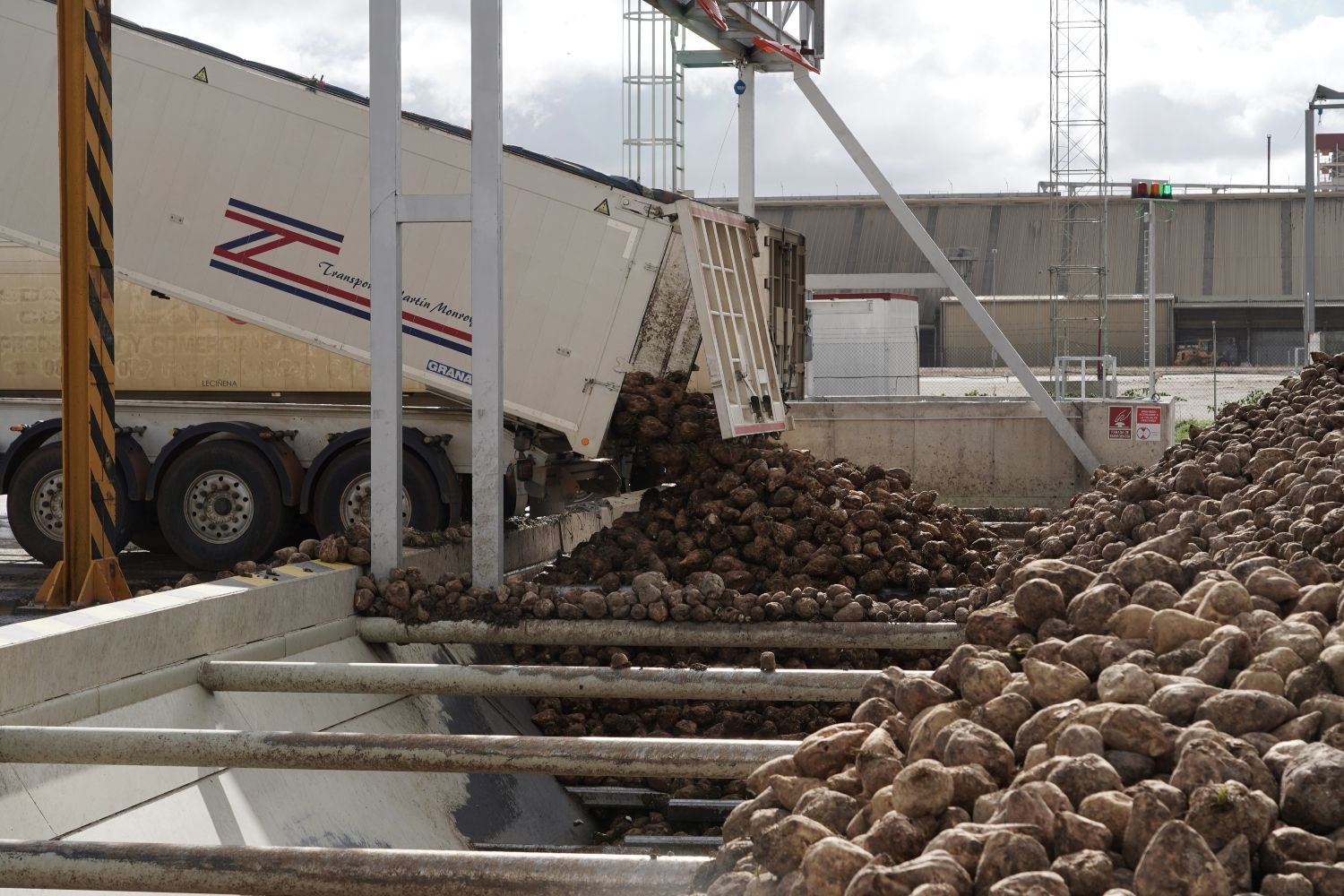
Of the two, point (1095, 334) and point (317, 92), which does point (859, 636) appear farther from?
point (1095, 334)

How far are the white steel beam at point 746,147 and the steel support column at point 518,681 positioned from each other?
418 inches

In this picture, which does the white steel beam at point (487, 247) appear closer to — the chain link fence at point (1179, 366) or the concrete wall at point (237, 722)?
the concrete wall at point (237, 722)

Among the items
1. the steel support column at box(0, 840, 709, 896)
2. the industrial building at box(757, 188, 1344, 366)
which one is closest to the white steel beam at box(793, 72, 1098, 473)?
the steel support column at box(0, 840, 709, 896)

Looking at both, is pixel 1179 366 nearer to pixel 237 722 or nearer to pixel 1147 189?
pixel 1147 189

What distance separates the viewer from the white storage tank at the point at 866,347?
25.3 meters

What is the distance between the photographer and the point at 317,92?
10914mm

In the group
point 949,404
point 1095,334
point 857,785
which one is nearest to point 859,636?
point 857,785

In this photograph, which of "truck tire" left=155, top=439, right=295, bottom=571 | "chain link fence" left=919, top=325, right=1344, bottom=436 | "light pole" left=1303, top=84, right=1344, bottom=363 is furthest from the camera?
"chain link fence" left=919, top=325, right=1344, bottom=436

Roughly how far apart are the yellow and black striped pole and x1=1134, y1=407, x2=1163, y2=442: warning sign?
11726mm

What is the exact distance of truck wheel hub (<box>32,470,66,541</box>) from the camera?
11727 mm

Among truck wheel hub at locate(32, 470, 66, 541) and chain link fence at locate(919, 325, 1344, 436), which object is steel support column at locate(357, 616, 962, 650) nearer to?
truck wheel hub at locate(32, 470, 66, 541)

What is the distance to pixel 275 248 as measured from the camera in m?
11.0

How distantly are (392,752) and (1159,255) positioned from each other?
50005 millimetres

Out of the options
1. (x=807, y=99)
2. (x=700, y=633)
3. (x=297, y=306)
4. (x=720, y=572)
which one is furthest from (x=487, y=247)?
(x=807, y=99)
